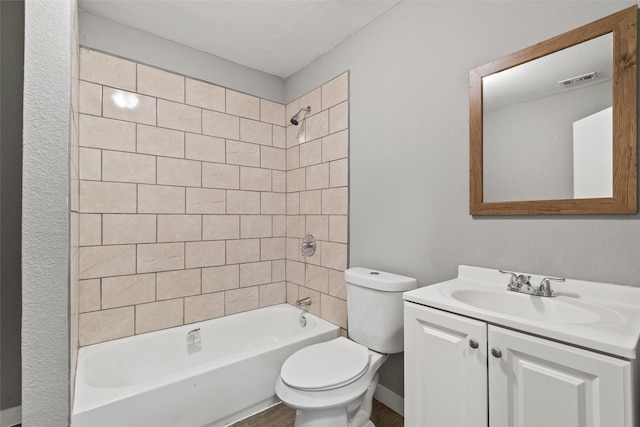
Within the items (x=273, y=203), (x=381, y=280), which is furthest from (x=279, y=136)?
(x=381, y=280)

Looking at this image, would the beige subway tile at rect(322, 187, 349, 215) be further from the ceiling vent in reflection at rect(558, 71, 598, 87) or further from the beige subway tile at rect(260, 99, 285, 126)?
the ceiling vent in reflection at rect(558, 71, 598, 87)

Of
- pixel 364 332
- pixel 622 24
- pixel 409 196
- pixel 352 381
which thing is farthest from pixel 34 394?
pixel 622 24

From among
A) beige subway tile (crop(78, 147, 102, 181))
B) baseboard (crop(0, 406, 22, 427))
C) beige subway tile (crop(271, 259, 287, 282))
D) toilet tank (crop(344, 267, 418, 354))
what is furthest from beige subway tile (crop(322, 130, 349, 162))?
baseboard (crop(0, 406, 22, 427))

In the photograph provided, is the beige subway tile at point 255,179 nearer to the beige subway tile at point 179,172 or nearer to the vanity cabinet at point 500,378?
the beige subway tile at point 179,172

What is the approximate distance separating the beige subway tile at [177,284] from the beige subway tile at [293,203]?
90 cm

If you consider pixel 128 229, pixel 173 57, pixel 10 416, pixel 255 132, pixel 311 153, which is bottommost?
pixel 10 416

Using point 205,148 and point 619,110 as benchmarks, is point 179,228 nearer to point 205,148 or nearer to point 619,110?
point 205,148

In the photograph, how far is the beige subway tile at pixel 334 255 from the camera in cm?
218

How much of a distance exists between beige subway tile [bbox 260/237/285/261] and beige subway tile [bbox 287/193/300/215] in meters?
0.27

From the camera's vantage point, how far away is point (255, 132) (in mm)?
2586

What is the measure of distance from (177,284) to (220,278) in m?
0.31

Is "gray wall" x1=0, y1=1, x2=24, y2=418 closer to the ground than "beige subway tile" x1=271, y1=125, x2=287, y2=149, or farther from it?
closer to the ground

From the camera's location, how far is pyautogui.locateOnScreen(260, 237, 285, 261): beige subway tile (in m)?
2.62

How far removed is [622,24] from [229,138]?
2.25m
